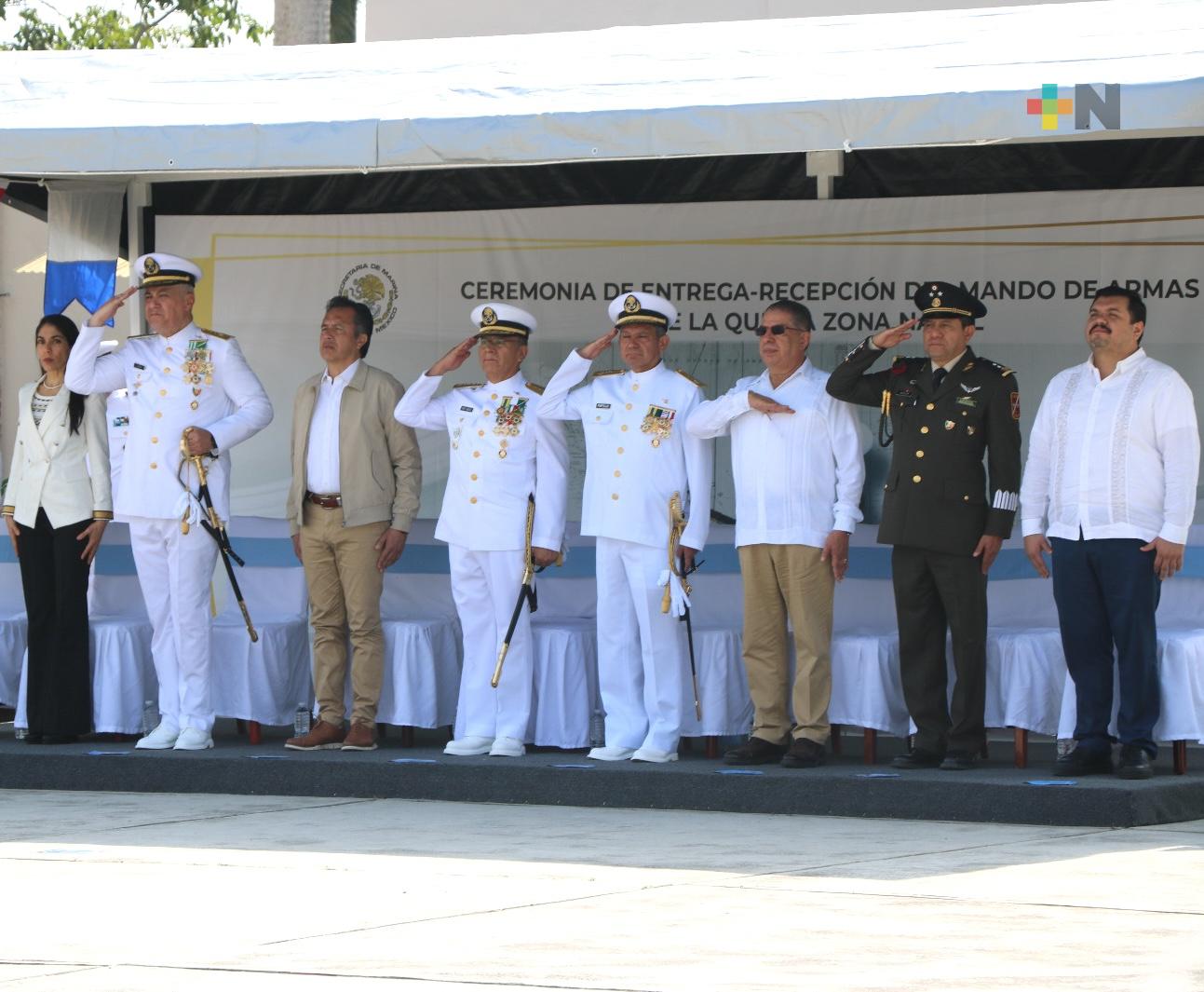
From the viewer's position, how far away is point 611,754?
24.8ft

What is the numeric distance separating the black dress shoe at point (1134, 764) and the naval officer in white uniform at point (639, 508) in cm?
160

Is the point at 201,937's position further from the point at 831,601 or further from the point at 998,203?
the point at 998,203

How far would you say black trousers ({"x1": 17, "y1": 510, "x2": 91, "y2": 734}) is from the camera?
8188 millimetres

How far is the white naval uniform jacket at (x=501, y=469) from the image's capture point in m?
7.74

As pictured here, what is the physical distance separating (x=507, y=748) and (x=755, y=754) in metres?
0.93

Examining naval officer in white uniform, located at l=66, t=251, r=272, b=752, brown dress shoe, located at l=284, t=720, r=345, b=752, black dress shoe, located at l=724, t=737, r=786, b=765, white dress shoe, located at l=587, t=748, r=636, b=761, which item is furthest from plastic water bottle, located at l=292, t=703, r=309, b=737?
black dress shoe, located at l=724, t=737, r=786, b=765

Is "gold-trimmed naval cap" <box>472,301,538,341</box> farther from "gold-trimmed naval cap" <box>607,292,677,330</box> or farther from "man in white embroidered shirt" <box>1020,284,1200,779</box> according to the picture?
"man in white embroidered shirt" <box>1020,284,1200,779</box>

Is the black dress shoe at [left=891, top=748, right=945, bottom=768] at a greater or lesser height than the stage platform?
greater

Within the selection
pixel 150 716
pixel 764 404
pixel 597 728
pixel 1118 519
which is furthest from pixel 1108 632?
pixel 150 716

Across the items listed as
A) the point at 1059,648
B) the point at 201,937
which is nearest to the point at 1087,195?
the point at 1059,648

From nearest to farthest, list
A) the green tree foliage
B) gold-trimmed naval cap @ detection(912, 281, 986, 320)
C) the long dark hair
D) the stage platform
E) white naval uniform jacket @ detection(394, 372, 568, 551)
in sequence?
the stage platform
gold-trimmed naval cap @ detection(912, 281, 986, 320)
white naval uniform jacket @ detection(394, 372, 568, 551)
the long dark hair
the green tree foliage

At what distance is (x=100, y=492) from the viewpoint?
819cm

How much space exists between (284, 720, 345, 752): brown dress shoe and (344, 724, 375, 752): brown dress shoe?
53 mm

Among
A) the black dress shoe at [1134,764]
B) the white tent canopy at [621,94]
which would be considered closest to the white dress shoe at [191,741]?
the white tent canopy at [621,94]
